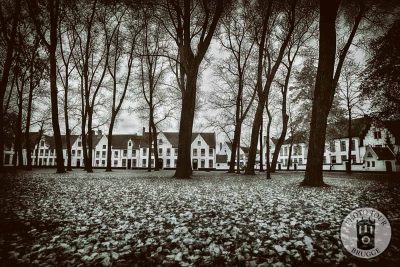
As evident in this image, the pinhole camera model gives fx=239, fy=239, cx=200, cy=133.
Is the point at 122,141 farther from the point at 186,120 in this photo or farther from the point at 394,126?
the point at 394,126

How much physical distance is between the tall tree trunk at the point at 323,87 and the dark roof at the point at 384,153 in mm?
44254

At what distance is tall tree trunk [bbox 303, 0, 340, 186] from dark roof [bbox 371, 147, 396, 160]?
145ft

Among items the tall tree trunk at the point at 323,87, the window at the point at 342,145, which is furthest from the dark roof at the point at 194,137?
the tall tree trunk at the point at 323,87

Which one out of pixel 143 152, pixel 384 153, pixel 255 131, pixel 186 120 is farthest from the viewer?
pixel 143 152

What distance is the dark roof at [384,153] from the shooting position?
45.0m

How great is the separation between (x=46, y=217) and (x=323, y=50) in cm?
1256

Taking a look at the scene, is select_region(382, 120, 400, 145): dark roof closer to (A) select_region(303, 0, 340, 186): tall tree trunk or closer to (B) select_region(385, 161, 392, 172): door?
(A) select_region(303, 0, 340, 186): tall tree trunk

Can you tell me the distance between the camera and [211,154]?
72.9 meters

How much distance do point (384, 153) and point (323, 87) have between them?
150 feet

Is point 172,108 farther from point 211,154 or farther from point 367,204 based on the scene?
point 211,154

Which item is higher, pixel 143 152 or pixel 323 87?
pixel 323 87

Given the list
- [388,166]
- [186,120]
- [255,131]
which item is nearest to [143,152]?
[255,131]

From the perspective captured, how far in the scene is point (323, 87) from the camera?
37.2ft

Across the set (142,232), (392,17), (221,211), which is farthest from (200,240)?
(392,17)
